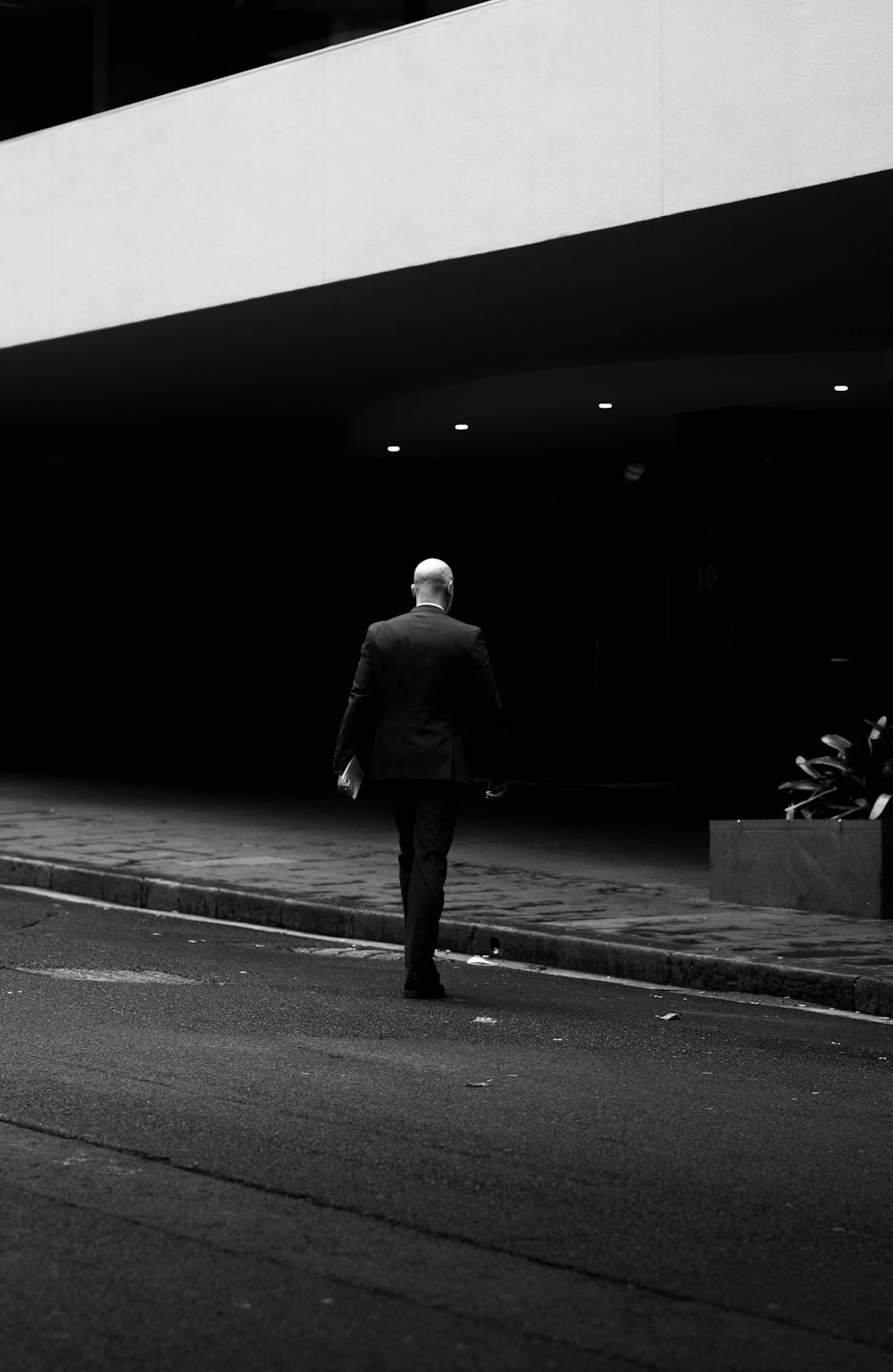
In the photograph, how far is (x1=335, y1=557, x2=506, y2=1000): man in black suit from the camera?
27.7ft

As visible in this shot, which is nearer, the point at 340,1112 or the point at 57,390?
the point at 340,1112

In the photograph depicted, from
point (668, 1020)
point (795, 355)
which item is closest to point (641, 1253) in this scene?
point (668, 1020)

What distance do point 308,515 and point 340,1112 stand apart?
2094 cm

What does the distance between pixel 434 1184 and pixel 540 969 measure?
477cm

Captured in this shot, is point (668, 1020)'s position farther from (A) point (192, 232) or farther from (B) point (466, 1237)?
(A) point (192, 232)

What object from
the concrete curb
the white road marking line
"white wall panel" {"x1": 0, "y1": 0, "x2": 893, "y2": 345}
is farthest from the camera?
"white wall panel" {"x1": 0, "y1": 0, "x2": 893, "y2": 345}

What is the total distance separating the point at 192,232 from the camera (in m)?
15.9

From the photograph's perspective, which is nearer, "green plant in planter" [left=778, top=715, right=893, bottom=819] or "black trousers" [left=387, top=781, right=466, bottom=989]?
"black trousers" [left=387, top=781, right=466, bottom=989]

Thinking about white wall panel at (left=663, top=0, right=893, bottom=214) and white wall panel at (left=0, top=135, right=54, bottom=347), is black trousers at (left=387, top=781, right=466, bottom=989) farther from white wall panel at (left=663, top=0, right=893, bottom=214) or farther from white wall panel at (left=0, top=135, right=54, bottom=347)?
white wall panel at (left=0, top=135, right=54, bottom=347)

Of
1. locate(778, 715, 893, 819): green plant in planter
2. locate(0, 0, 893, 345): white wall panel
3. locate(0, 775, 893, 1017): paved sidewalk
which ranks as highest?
locate(0, 0, 893, 345): white wall panel

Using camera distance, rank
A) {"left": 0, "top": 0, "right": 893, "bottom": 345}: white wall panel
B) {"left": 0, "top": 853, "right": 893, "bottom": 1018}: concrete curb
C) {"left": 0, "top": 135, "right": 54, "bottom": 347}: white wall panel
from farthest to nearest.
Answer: {"left": 0, "top": 135, "right": 54, "bottom": 347}: white wall panel < {"left": 0, "top": 0, "right": 893, "bottom": 345}: white wall panel < {"left": 0, "top": 853, "right": 893, "bottom": 1018}: concrete curb

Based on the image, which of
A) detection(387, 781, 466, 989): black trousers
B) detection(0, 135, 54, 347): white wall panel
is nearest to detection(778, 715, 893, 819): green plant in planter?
detection(387, 781, 466, 989): black trousers

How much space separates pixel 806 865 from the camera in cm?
1101

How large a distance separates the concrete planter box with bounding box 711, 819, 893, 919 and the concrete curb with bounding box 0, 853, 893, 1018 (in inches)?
70.1
